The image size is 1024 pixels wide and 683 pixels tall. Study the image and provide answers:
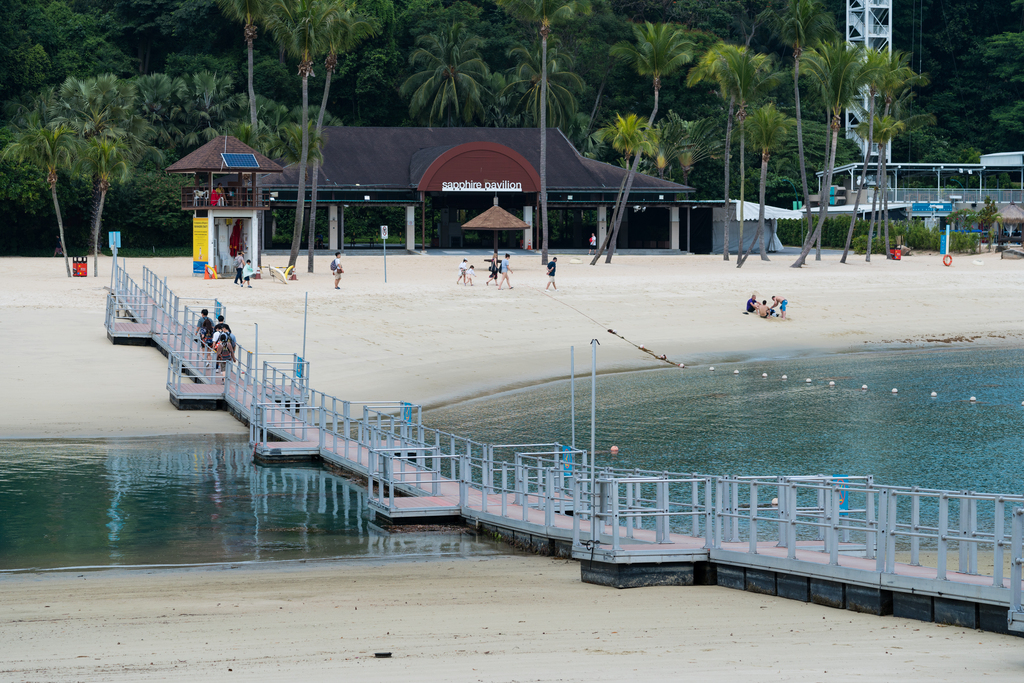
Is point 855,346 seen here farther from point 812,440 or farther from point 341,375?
point 341,375

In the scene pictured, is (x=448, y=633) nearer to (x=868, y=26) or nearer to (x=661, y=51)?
(x=661, y=51)

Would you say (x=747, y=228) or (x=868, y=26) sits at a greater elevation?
(x=868, y=26)

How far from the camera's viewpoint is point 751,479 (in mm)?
13102

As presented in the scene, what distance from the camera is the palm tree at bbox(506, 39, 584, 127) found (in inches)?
2913

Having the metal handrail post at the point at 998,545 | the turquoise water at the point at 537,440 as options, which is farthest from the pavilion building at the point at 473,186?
the metal handrail post at the point at 998,545

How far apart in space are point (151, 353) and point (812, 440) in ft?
57.8

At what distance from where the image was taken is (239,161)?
44.3 meters

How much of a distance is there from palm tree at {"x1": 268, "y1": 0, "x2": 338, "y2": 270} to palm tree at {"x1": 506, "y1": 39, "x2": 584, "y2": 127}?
25569 mm

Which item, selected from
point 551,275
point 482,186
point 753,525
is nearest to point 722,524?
point 753,525

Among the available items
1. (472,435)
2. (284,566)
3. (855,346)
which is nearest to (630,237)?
(855,346)

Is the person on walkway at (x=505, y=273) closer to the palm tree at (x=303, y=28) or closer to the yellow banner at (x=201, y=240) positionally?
the palm tree at (x=303, y=28)

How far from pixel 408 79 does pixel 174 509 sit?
60647mm

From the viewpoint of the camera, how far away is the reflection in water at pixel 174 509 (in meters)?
16.0

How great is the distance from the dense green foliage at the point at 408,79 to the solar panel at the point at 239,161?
44.6 ft
